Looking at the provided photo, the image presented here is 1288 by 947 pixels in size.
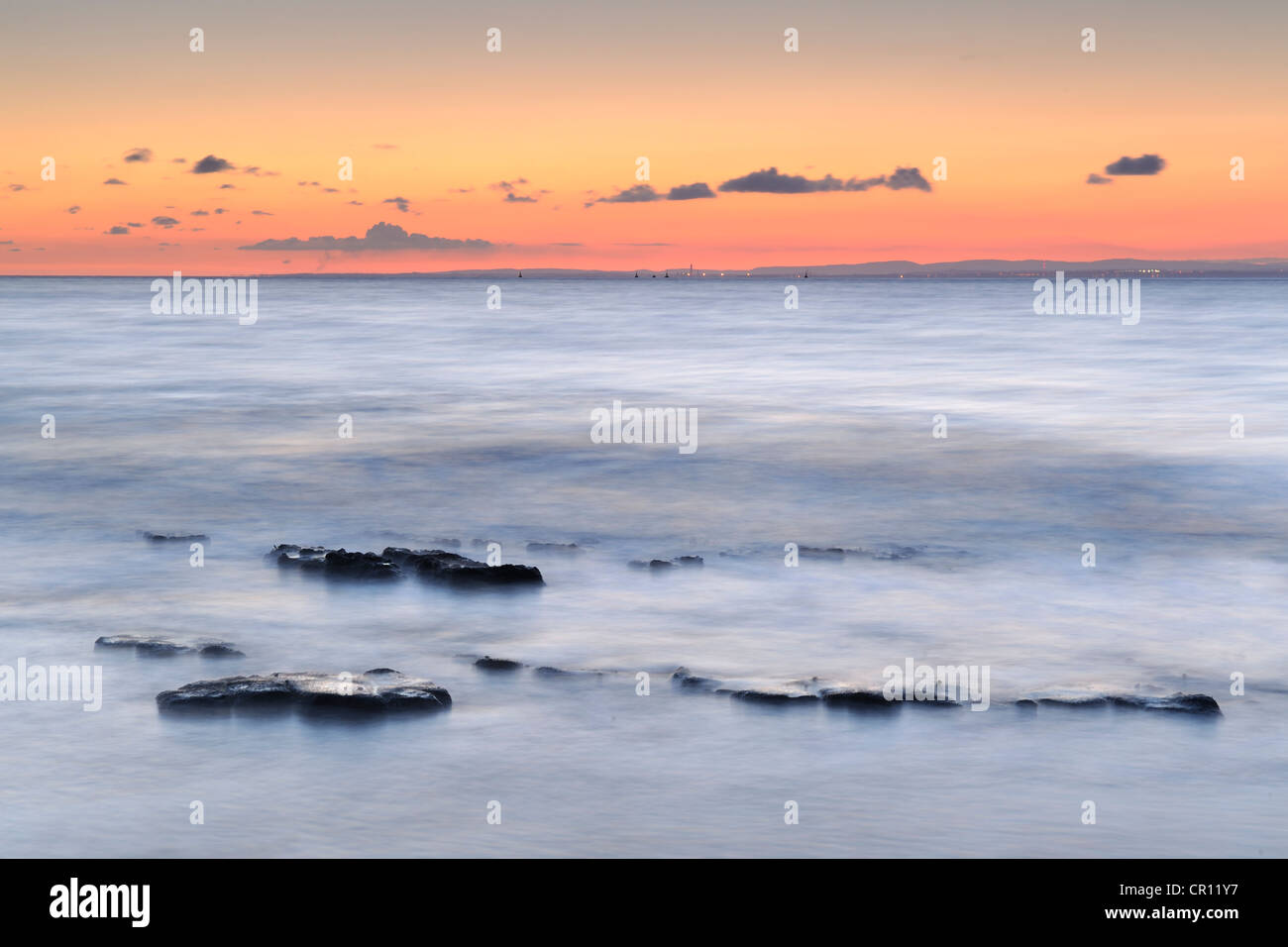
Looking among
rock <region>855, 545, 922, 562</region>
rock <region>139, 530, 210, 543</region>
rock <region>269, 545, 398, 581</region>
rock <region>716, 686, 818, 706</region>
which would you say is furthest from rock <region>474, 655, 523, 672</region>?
rock <region>139, 530, 210, 543</region>

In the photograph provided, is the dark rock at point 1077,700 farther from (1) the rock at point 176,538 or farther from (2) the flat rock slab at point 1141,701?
(1) the rock at point 176,538

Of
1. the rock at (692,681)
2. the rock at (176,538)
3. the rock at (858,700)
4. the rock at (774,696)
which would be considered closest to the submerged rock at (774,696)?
the rock at (774,696)

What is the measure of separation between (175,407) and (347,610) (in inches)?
902

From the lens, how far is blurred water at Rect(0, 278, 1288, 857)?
24.4ft

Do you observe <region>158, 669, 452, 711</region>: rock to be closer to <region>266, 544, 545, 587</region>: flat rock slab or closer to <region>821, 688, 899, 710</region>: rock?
<region>821, 688, 899, 710</region>: rock

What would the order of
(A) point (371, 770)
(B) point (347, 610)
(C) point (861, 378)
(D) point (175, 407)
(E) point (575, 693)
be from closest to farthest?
1. (A) point (371, 770)
2. (E) point (575, 693)
3. (B) point (347, 610)
4. (D) point (175, 407)
5. (C) point (861, 378)

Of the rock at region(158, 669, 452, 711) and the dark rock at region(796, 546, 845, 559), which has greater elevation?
the dark rock at region(796, 546, 845, 559)

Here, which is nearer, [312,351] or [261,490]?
[261,490]

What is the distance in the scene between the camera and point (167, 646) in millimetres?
10586

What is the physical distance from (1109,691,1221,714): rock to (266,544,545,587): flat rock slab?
5890 mm

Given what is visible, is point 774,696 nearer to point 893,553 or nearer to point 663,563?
point 663,563

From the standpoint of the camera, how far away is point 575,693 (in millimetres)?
9727
